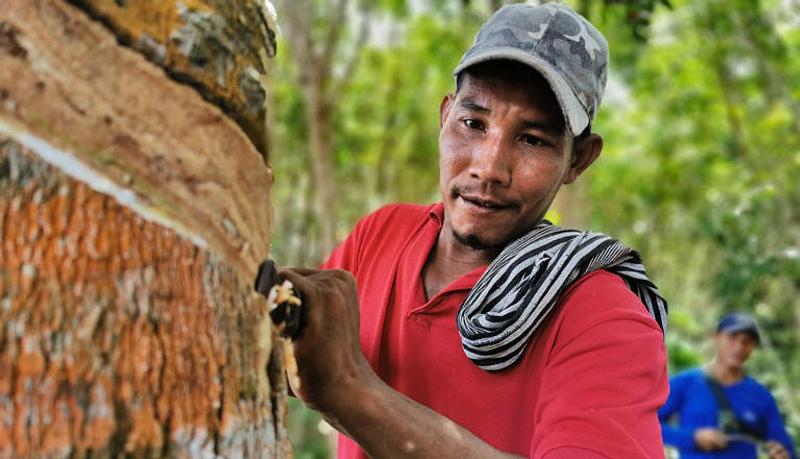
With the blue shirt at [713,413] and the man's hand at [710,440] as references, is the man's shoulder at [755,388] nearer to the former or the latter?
the blue shirt at [713,413]

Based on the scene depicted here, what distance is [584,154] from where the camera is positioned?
1834 mm

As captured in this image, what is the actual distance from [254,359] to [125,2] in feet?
1.47

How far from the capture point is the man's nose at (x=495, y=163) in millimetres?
1637

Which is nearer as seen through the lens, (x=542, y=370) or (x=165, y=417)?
(x=165, y=417)

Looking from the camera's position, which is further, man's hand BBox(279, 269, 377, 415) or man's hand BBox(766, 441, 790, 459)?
man's hand BBox(766, 441, 790, 459)

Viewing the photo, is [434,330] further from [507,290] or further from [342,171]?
[342,171]

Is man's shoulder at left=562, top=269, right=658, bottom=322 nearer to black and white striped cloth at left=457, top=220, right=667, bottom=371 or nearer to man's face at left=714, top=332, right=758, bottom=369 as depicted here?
black and white striped cloth at left=457, top=220, right=667, bottom=371

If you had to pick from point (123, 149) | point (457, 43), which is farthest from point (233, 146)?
point (457, 43)

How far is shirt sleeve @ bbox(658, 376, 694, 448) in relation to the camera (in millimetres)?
5262

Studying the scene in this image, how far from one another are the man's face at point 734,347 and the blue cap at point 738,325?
0.11ft

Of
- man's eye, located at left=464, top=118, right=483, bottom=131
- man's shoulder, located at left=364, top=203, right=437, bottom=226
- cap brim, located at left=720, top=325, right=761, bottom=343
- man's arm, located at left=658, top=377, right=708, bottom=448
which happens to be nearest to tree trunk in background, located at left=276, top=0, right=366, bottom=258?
man's arm, located at left=658, top=377, right=708, bottom=448

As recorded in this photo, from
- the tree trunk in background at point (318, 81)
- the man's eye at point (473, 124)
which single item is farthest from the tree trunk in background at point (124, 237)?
the tree trunk in background at point (318, 81)

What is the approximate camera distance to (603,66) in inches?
67.2

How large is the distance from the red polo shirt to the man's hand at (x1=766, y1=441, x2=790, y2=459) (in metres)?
4.11
